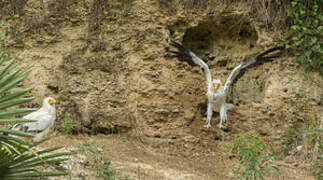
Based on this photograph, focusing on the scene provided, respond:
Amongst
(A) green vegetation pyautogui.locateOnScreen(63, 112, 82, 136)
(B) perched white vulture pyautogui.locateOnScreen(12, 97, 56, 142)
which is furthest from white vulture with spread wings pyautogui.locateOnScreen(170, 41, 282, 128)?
(B) perched white vulture pyautogui.locateOnScreen(12, 97, 56, 142)

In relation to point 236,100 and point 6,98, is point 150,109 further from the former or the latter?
point 6,98

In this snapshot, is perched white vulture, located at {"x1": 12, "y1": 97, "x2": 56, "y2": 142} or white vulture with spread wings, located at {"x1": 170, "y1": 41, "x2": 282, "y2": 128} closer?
perched white vulture, located at {"x1": 12, "y1": 97, "x2": 56, "y2": 142}

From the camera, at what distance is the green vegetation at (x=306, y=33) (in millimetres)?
7391

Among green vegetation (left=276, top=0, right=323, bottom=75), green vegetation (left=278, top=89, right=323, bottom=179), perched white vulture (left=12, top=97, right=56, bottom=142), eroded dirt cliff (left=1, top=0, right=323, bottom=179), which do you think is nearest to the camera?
perched white vulture (left=12, top=97, right=56, bottom=142)

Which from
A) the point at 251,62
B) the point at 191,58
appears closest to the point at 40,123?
the point at 191,58

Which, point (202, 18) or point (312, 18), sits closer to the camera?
point (312, 18)

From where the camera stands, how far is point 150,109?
7590 millimetres

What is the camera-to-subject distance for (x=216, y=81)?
7.54 meters

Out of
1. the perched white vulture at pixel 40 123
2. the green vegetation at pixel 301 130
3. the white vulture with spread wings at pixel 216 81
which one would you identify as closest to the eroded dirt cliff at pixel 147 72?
the green vegetation at pixel 301 130

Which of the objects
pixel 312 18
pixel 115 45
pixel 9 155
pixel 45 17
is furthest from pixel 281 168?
pixel 45 17

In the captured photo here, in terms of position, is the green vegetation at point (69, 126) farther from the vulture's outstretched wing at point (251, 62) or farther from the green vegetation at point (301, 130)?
the green vegetation at point (301, 130)

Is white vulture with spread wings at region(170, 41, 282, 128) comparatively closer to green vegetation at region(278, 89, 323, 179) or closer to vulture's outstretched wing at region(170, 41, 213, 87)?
vulture's outstretched wing at region(170, 41, 213, 87)

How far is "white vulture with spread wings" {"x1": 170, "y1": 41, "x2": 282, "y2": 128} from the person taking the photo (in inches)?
298

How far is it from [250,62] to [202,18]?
1.36 meters
